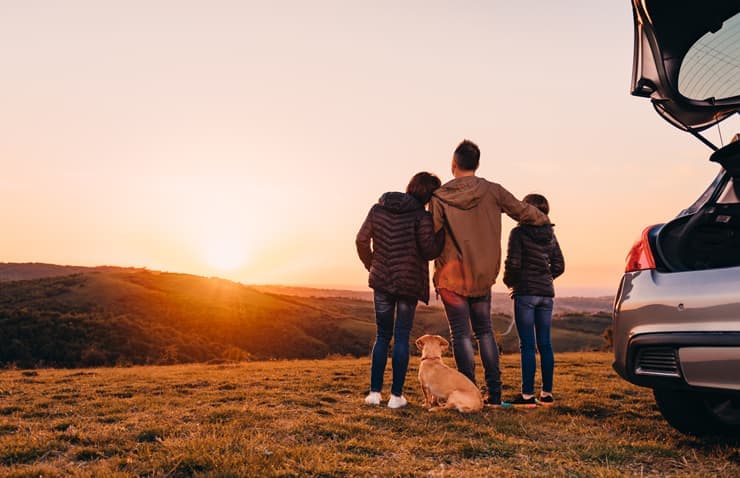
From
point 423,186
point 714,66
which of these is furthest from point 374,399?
point 714,66

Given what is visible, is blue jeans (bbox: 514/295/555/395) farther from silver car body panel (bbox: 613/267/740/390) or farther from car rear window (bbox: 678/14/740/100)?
car rear window (bbox: 678/14/740/100)

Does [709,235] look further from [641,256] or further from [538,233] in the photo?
[538,233]

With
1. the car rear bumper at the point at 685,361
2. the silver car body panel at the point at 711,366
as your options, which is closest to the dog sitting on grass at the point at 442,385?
the car rear bumper at the point at 685,361

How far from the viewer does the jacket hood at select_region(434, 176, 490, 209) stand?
6.01 meters

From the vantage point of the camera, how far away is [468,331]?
6098 mm

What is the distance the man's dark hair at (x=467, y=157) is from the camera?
20.3 ft

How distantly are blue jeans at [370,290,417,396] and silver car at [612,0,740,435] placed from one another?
235 centimetres

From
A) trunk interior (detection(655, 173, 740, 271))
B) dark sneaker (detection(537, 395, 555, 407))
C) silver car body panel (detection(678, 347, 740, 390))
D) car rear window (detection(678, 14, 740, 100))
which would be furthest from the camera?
dark sneaker (detection(537, 395, 555, 407))

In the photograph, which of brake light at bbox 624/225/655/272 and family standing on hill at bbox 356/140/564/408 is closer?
brake light at bbox 624/225/655/272

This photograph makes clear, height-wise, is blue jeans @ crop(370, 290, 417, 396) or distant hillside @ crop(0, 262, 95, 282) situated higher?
blue jeans @ crop(370, 290, 417, 396)

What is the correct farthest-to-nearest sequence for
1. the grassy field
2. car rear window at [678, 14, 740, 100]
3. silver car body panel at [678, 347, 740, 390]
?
car rear window at [678, 14, 740, 100]
the grassy field
silver car body panel at [678, 347, 740, 390]

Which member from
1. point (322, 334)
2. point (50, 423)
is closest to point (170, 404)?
point (50, 423)

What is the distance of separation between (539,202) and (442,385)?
2.29 m

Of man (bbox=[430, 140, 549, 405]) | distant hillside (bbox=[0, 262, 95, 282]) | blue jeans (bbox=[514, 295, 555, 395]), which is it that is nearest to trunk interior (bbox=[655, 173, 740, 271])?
man (bbox=[430, 140, 549, 405])
